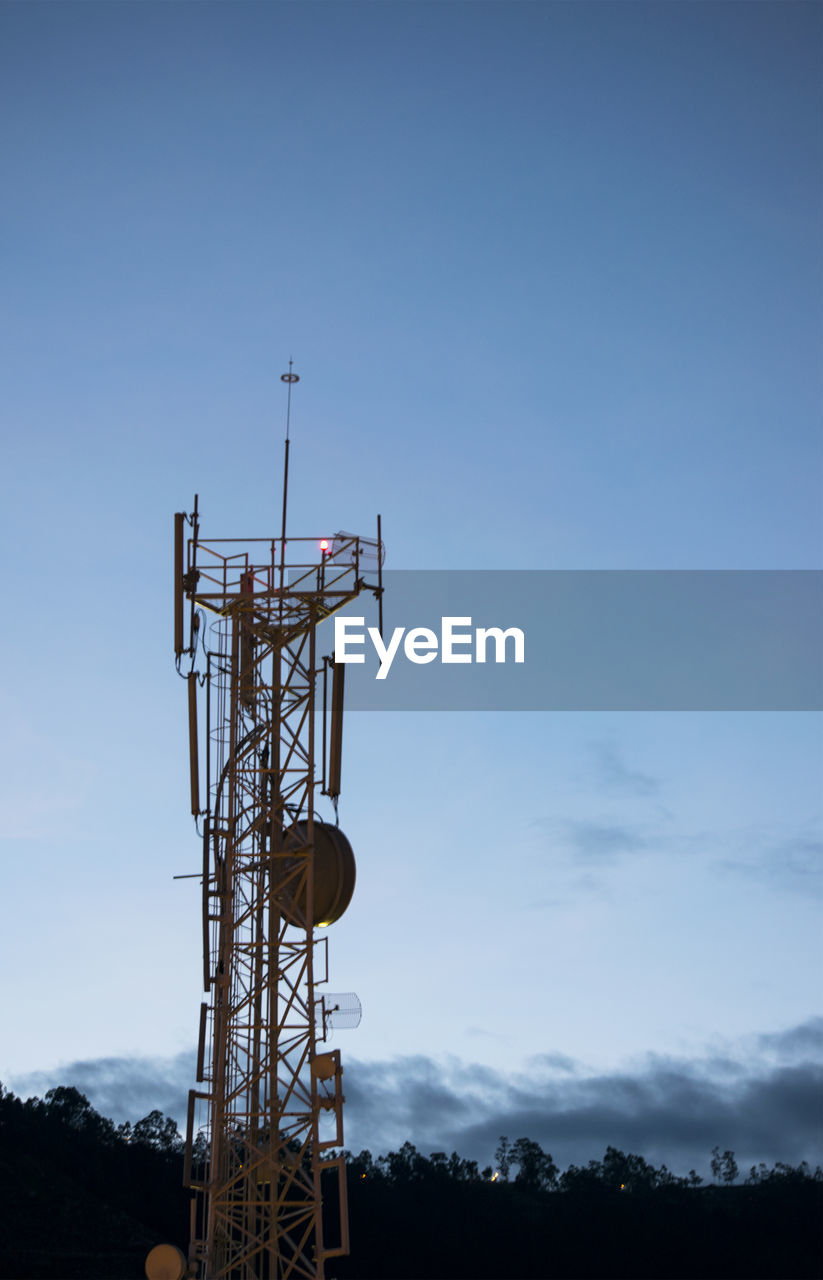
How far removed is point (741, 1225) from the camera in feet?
335

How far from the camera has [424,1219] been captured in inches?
3807

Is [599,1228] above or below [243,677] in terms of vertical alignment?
below

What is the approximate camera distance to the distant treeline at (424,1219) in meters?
80.2

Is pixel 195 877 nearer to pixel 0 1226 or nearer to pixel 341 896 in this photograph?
pixel 341 896

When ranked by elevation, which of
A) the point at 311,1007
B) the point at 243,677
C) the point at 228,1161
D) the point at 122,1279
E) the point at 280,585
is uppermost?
the point at 280,585

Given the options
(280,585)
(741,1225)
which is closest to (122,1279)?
(741,1225)

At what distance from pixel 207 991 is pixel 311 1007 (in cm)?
199

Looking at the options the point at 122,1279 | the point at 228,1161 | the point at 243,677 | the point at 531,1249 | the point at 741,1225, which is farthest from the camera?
the point at 741,1225

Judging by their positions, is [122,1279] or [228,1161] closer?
[228,1161]

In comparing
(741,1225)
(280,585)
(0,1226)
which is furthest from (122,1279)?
(280,585)

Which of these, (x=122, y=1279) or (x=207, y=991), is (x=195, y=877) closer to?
(x=207, y=991)

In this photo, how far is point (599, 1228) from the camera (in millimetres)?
100062

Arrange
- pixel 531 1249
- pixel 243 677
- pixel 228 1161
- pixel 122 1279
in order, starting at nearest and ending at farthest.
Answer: pixel 228 1161
pixel 243 677
pixel 122 1279
pixel 531 1249

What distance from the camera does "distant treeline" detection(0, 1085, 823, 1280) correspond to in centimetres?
8025
